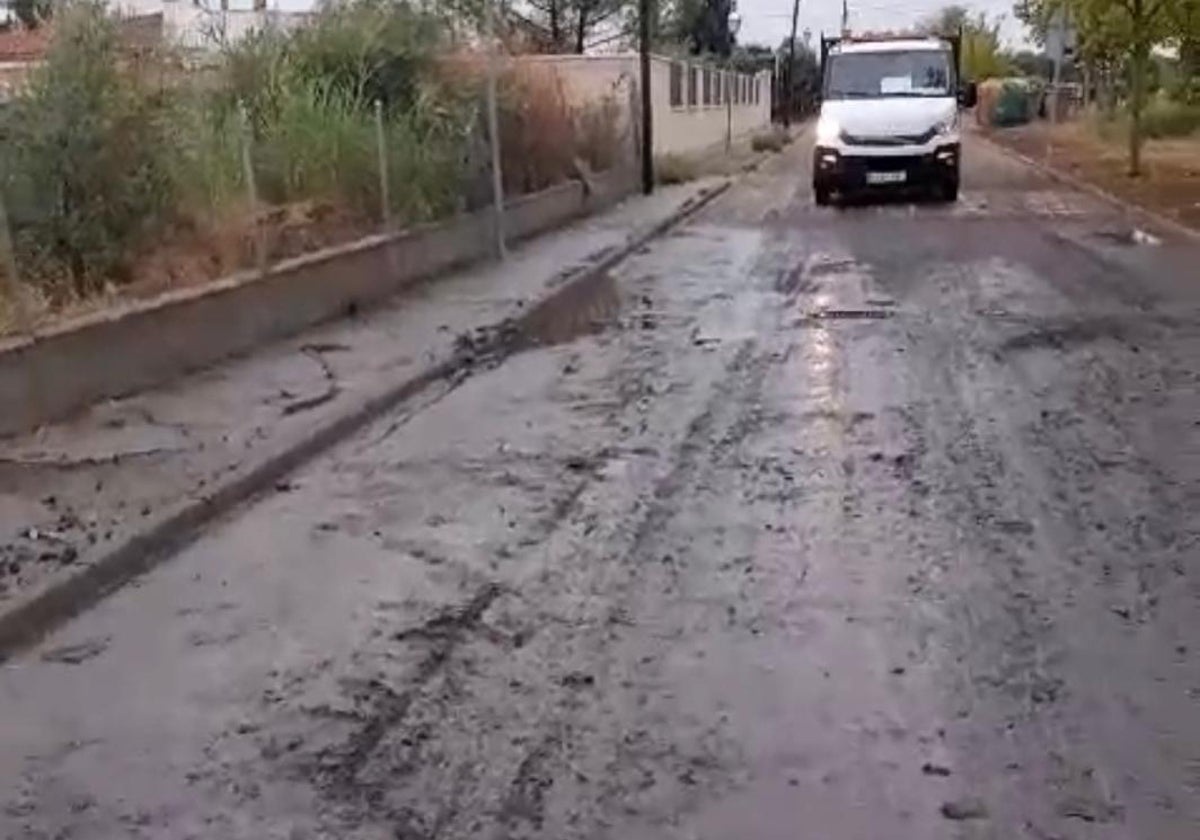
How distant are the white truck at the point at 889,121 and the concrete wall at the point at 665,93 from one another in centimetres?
410

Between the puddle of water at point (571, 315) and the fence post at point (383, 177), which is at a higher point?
the fence post at point (383, 177)

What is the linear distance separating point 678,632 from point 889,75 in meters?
26.1

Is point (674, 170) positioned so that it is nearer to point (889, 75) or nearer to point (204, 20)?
point (889, 75)

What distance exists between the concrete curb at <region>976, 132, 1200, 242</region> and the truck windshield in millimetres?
3374

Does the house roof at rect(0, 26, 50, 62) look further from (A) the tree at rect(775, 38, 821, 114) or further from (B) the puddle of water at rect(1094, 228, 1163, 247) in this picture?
(A) the tree at rect(775, 38, 821, 114)

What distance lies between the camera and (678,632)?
6598mm

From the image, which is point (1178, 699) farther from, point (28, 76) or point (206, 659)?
point (28, 76)

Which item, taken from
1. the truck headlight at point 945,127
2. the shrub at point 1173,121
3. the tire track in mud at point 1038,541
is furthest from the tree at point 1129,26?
the tire track in mud at point 1038,541

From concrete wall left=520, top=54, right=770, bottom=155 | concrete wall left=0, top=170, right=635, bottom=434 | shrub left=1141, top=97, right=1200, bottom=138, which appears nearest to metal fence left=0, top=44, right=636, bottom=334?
concrete wall left=0, top=170, right=635, bottom=434

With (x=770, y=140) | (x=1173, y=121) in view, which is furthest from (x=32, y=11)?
(x=770, y=140)

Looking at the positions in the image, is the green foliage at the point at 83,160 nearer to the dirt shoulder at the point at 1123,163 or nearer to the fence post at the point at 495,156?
the fence post at the point at 495,156

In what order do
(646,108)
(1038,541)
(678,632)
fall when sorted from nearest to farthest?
(678,632), (1038,541), (646,108)

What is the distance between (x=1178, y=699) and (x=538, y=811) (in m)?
2.13

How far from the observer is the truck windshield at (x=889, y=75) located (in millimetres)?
31141
